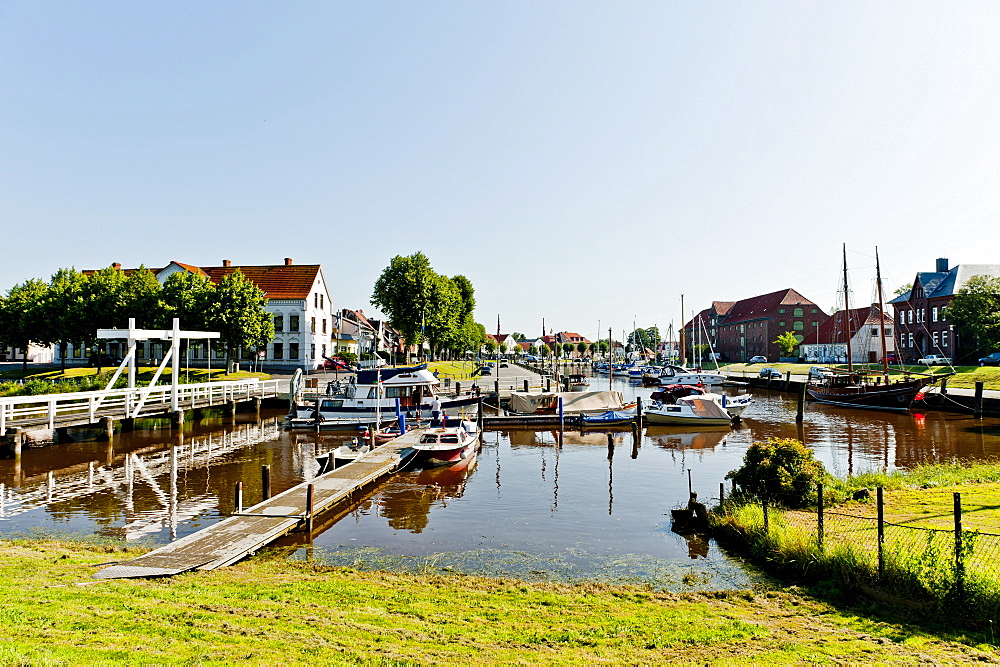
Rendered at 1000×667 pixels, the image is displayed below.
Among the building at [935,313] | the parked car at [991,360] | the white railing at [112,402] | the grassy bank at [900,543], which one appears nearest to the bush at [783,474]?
the grassy bank at [900,543]

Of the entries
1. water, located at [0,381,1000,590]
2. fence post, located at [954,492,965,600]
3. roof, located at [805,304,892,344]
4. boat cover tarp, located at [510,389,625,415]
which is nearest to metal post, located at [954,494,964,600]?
fence post, located at [954,492,965,600]

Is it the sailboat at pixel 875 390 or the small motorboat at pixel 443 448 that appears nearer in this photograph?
the small motorboat at pixel 443 448

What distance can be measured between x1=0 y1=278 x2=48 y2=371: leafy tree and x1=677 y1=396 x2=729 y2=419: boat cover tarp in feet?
188

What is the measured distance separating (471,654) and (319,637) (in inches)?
85.7

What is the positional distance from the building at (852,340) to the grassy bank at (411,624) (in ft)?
324

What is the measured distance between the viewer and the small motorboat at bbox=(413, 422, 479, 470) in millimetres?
27016

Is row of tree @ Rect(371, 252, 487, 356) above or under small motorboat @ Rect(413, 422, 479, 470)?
above

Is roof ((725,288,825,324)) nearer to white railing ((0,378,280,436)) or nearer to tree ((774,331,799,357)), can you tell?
tree ((774,331,799,357))

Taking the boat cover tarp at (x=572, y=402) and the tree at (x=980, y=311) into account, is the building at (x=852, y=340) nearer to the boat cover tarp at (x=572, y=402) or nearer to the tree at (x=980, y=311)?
the tree at (x=980, y=311)

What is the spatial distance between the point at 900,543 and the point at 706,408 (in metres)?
30.5

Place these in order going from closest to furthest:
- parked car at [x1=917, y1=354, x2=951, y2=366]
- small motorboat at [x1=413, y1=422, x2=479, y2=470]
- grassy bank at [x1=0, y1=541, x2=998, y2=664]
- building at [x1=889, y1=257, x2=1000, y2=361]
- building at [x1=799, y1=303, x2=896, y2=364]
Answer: grassy bank at [x1=0, y1=541, x2=998, y2=664] < small motorboat at [x1=413, y1=422, x2=479, y2=470] < parked car at [x1=917, y1=354, x2=951, y2=366] < building at [x1=889, y1=257, x2=1000, y2=361] < building at [x1=799, y1=303, x2=896, y2=364]

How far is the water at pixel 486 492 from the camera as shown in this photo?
47.9 feet

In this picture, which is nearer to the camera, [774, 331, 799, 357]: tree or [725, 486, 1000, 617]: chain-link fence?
[725, 486, 1000, 617]: chain-link fence

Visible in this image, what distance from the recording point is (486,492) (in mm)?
22625
